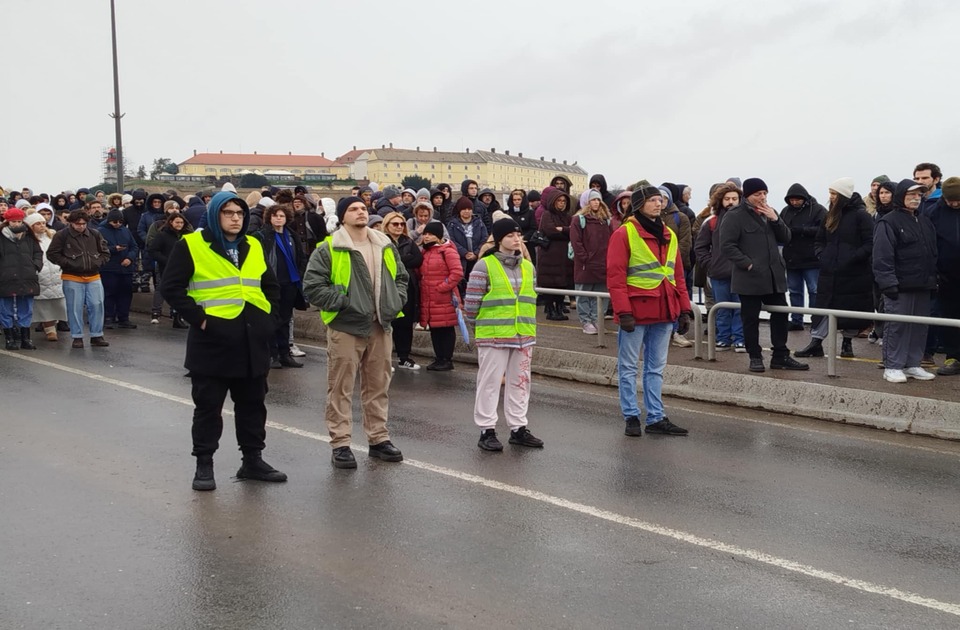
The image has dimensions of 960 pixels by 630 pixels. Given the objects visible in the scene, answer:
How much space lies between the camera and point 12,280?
15.7 metres

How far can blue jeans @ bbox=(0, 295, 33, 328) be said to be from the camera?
51.2ft

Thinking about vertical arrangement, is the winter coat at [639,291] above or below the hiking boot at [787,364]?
above

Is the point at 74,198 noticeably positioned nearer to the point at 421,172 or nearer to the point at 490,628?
the point at 490,628

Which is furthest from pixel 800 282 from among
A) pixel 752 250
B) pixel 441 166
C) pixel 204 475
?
pixel 441 166

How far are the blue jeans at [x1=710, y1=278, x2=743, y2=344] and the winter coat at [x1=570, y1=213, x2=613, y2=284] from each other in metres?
1.76

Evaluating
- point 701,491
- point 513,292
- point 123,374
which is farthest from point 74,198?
point 701,491

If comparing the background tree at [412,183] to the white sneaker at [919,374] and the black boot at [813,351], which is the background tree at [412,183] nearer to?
the black boot at [813,351]

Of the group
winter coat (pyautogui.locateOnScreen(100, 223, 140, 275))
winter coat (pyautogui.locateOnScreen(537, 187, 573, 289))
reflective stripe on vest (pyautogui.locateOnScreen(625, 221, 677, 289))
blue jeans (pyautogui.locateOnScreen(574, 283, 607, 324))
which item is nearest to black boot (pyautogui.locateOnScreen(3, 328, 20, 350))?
winter coat (pyautogui.locateOnScreen(100, 223, 140, 275))

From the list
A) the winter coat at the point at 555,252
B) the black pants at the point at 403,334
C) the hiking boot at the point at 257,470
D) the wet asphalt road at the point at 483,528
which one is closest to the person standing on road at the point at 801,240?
the winter coat at the point at 555,252

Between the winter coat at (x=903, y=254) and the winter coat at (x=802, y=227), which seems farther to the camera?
the winter coat at (x=802, y=227)

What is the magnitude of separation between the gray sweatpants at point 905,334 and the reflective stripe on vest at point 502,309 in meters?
4.09

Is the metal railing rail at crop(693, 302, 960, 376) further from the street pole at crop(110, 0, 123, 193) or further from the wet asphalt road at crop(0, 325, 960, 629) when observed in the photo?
the street pole at crop(110, 0, 123, 193)

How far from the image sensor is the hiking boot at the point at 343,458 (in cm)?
826

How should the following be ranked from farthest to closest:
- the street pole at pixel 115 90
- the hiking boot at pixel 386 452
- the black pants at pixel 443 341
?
the street pole at pixel 115 90
the black pants at pixel 443 341
the hiking boot at pixel 386 452
